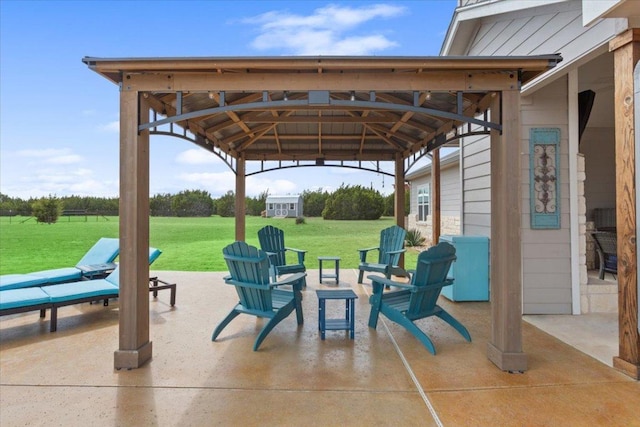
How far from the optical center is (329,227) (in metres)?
18.6

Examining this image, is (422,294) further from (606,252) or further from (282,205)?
(282,205)

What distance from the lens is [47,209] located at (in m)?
17.2

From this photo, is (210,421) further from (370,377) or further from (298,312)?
(298,312)

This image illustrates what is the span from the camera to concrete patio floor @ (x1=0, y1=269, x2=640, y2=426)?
7.33 ft

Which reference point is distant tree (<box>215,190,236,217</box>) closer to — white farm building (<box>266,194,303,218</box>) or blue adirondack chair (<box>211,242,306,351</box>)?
white farm building (<box>266,194,303,218</box>)

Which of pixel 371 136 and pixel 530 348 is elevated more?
pixel 371 136

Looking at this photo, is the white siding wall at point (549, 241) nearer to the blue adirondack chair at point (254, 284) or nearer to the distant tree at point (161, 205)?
the blue adirondack chair at point (254, 284)

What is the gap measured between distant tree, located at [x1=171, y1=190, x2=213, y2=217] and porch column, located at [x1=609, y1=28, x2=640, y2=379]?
18670 mm

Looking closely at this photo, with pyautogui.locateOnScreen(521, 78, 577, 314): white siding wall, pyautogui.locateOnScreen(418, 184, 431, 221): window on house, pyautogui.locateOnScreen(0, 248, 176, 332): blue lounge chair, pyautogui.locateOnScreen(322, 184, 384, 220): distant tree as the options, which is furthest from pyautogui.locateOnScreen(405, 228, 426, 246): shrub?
pyautogui.locateOnScreen(0, 248, 176, 332): blue lounge chair

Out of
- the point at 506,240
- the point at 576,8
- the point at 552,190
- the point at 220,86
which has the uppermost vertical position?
the point at 576,8

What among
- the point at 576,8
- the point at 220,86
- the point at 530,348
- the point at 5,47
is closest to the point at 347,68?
the point at 220,86

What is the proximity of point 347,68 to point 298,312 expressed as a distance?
2657mm

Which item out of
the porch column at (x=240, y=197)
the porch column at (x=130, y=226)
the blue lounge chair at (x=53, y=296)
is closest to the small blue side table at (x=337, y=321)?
the porch column at (x=130, y=226)

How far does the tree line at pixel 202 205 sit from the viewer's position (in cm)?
1755
